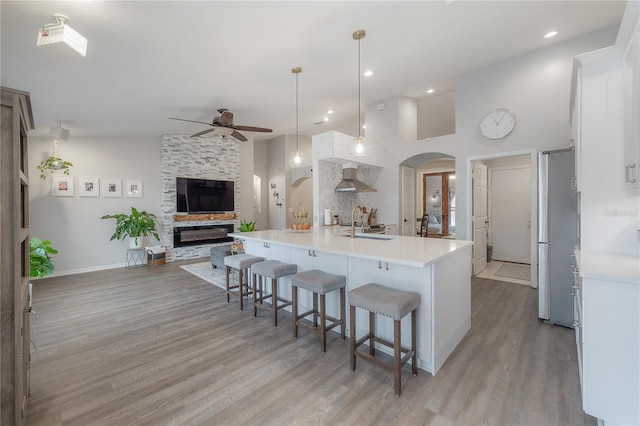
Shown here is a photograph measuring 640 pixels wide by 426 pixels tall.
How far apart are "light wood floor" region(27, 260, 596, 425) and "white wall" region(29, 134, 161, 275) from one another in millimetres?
2606

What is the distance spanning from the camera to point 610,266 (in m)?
1.69

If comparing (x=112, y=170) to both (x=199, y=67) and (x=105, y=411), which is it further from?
(x=105, y=411)

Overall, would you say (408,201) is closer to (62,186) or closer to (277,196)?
(277,196)

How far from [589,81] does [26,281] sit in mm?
4155

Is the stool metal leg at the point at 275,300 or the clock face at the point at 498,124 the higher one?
the clock face at the point at 498,124

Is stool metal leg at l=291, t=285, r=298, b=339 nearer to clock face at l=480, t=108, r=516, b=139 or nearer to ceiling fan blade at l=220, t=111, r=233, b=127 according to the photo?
ceiling fan blade at l=220, t=111, r=233, b=127

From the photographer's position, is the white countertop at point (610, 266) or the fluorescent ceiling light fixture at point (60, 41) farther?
the fluorescent ceiling light fixture at point (60, 41)

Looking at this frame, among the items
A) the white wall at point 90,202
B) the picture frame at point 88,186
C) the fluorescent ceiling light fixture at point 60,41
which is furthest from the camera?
the picture frame at point 88,186

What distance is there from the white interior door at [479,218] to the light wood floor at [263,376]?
71.3 inches

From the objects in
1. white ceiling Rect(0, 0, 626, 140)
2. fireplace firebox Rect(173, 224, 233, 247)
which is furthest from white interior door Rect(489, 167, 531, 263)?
fireplace firebox Rect(173, 224, 233, 247)

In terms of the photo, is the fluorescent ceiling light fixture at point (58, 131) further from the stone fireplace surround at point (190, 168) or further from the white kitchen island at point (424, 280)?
the white kitchen island at point (424, 280)

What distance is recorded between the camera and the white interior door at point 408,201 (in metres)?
6.15

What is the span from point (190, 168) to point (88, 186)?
2.05 meters

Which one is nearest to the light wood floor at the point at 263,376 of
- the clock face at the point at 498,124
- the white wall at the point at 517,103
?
the white wall at the point at 517,103
